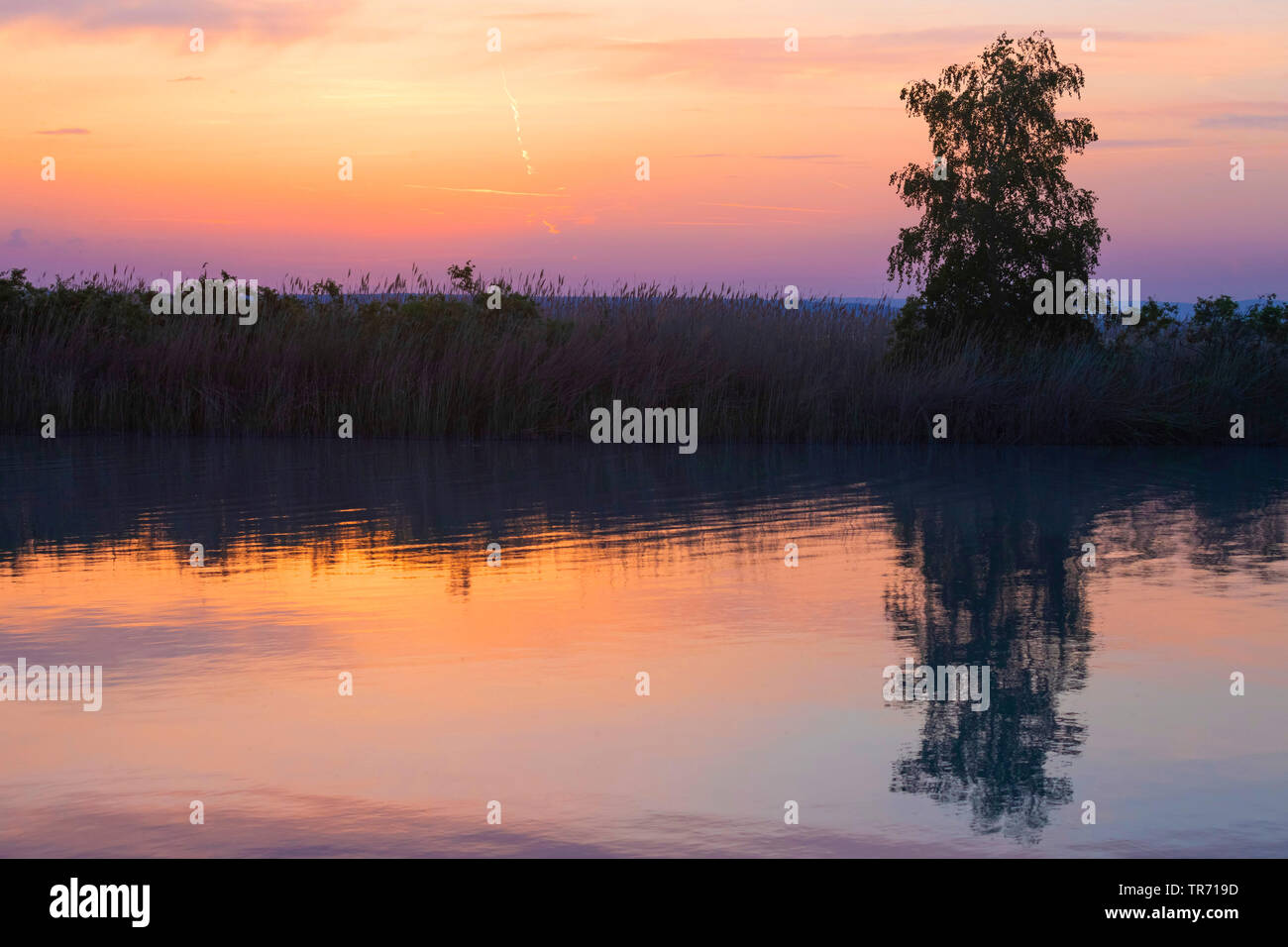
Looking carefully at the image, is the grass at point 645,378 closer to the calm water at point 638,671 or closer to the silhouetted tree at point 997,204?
the silhouetted tree at point 997,204

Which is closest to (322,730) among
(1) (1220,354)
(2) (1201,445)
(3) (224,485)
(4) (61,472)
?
(3) (224,485)

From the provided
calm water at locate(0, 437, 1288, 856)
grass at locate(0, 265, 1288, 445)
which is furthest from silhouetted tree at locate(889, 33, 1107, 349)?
calm water at locate(0, 437, 1288, 856)

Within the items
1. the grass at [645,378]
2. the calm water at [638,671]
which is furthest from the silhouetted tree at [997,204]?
the calm water at [638,671]

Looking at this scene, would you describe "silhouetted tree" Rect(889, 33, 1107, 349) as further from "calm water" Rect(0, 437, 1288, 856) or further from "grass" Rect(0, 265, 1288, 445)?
"calm water" Rect(0, 437, 1288, 856)

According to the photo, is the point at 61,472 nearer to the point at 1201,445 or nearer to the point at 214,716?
the point at 214,716

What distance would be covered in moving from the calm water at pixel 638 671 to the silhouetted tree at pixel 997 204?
31.8ft

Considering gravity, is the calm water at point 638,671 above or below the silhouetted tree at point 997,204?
below

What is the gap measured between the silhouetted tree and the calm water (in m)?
9.70

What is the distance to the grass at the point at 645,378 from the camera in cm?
2134

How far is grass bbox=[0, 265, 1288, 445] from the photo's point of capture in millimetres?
21344

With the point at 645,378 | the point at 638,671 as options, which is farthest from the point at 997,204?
the point at 638,671

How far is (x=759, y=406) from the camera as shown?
2191cm

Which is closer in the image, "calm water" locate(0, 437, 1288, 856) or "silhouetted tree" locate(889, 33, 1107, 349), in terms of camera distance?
"calm water" locate(0, 437, 1288, 856)

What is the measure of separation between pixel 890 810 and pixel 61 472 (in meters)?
13.4
